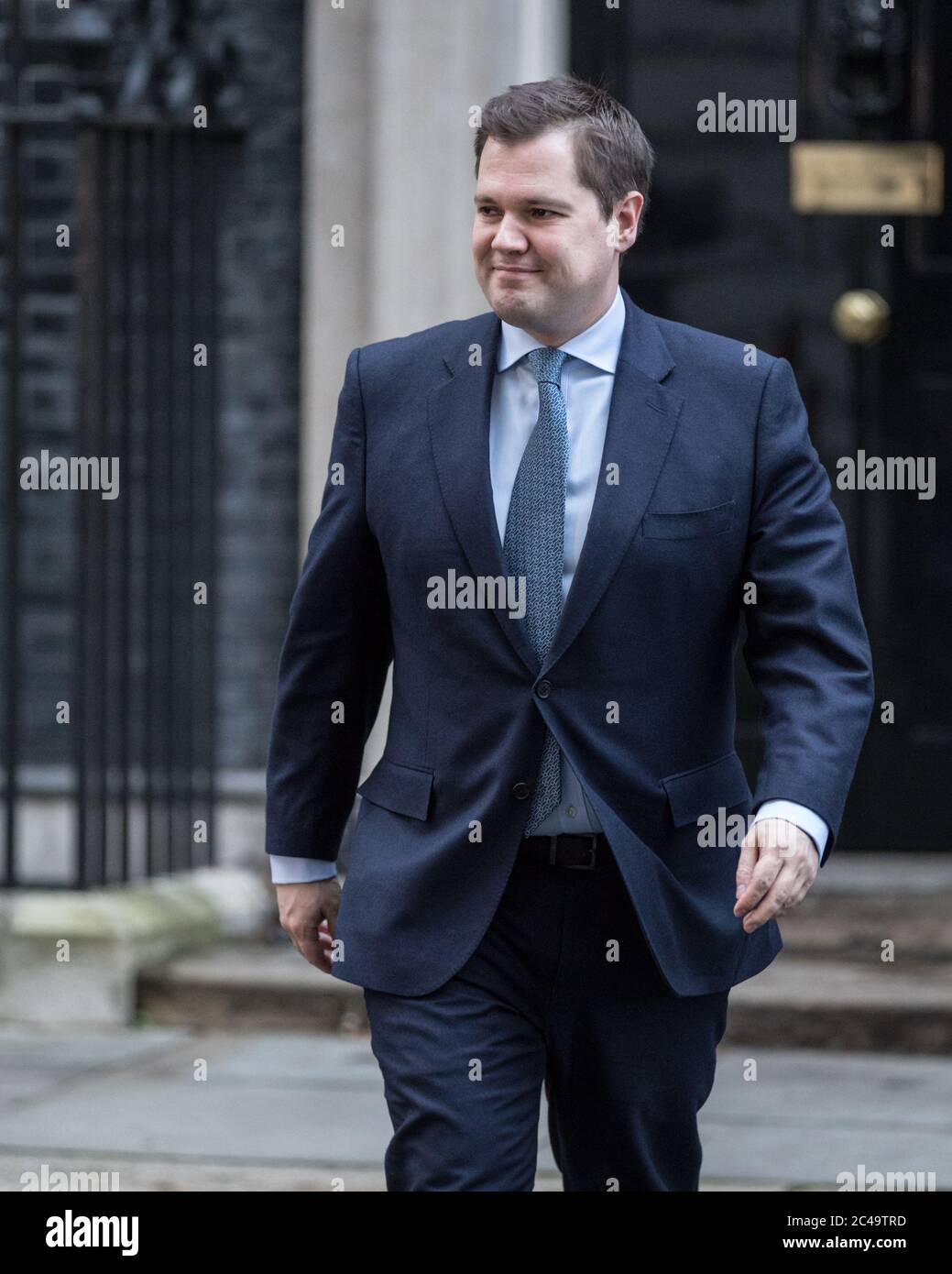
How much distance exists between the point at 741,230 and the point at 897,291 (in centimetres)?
53

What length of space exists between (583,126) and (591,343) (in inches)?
12.4

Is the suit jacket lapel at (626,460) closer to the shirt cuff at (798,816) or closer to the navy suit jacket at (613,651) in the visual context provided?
the navy suit jacket at (613,651)

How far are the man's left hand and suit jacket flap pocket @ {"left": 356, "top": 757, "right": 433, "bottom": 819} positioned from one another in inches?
19.1

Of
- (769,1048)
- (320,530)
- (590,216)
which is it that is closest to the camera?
(590,216)

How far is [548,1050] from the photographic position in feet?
10.5

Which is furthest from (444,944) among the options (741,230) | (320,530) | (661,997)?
(741,230)

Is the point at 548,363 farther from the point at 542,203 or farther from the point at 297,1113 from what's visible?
the point at 297,1113

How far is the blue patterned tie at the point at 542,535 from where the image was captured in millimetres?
3139

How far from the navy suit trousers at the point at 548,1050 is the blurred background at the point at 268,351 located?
3.03 m

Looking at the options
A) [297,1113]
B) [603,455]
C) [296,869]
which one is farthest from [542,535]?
[297,1113]

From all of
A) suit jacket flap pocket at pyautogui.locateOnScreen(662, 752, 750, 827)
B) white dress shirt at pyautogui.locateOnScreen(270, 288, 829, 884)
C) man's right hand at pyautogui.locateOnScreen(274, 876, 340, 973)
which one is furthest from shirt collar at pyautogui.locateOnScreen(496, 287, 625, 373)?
man's right hand at pyautogui.locateOnScreen(274, 876, 340, 973)

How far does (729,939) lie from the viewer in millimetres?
3248

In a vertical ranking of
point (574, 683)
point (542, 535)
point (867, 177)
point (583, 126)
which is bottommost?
point (574, 683)
